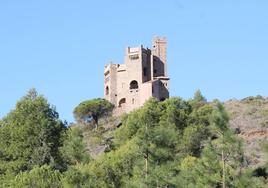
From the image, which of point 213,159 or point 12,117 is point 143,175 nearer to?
point 213,159

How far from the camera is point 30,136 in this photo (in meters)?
46.3

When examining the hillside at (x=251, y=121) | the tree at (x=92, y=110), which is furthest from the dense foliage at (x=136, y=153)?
the tree at (x=92, y=110)

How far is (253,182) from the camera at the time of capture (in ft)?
101

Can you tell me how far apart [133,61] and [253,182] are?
54910 millimetres

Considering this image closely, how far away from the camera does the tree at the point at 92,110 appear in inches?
3221

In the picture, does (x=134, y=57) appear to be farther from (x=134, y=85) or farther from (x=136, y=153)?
(x=136, y=153)

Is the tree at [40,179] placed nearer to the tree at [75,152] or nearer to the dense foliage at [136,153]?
the dense foliage at [136,153]

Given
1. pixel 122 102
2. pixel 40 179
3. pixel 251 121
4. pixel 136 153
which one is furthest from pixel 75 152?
pixel 122 102

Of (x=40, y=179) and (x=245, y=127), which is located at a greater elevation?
(x=245, y=127)

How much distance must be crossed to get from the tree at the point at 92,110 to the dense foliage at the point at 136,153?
13885 mm

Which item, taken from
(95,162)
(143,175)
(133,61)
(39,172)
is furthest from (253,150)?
(133,61)

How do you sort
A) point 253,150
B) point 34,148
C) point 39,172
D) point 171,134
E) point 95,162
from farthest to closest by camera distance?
point 253,150, point 34,148, point 95,162, point 39,172, point 171,134

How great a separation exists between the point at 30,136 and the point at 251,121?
2415 cm

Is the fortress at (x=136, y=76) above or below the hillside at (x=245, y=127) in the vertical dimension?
above
